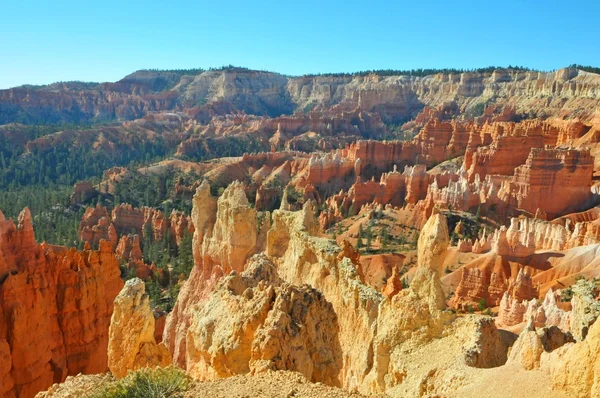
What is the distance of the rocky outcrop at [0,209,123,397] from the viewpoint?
61.1 ft

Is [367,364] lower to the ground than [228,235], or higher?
lower

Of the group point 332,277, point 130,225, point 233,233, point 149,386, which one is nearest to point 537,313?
point 332,277

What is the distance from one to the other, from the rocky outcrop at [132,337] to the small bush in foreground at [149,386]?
3041 millimetres

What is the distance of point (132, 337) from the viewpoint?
12.4 metres

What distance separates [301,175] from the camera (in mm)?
72375

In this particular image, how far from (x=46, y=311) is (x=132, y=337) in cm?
976

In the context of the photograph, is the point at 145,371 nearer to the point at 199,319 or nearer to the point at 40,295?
the point at 199,319

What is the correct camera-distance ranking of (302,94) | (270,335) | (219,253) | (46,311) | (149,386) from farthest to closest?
(302,94), (219,253), (46,311), (270,335), (149,386)

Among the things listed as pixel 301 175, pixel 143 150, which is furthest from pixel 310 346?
pixel 143 150

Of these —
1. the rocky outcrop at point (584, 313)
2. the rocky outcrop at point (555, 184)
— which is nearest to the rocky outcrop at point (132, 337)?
the rocky outcrop at point (584, 313)

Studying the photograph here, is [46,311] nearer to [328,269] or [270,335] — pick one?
[328,269]

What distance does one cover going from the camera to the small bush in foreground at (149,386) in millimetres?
8688

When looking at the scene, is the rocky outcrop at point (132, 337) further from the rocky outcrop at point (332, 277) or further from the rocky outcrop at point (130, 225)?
the rocky outcrop at point (130, 225)

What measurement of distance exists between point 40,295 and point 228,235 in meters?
7.25
